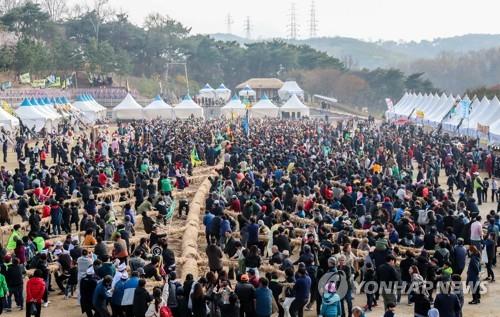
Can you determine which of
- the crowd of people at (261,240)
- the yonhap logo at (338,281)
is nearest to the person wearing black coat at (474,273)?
the crowd of people at (261,240)

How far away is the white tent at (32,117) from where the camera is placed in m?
41.0

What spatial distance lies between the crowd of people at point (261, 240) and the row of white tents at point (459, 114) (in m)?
6.95

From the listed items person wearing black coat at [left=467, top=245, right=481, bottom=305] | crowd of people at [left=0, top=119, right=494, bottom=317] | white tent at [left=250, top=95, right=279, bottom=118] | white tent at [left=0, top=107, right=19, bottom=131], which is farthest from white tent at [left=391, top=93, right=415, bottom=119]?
person wearing black coat at [left=467, top=245, right=481, bottom=305]

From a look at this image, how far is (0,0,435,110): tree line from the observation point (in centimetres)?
7725

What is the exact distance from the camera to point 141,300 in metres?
10.3

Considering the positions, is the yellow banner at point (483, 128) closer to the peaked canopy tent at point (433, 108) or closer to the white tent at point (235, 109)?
the peaked canopy tent at point (433, 108)

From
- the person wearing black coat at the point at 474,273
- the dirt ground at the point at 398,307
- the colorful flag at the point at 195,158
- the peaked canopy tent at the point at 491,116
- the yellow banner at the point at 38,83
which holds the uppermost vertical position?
the yellow banner at the point at 38,83

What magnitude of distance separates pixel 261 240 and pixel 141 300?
17.7ft

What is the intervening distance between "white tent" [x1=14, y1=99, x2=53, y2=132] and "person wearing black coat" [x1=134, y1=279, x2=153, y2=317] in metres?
32.8

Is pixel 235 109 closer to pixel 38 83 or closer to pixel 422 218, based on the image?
pixel 38 83

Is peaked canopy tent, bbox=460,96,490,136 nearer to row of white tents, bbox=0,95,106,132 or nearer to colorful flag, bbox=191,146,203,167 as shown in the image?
colorful flag, bbox=191,146,203,167

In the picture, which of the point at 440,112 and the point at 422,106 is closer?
the point at 440,112

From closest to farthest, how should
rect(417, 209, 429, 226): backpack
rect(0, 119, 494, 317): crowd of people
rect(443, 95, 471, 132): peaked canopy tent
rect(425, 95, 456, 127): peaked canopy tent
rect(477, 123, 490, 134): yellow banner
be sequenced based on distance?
rect(0, 119, 494, 317): crowd of people
rect(417, 209, 429, 226): backpack
rect(477, 123, 490, 134): yellow banner
rect(443, 95, 471, 132): peaked canopy tent
rect(425, 95, 456, 127): peaked canopy tent

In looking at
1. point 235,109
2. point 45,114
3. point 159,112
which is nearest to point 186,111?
point 159,112
